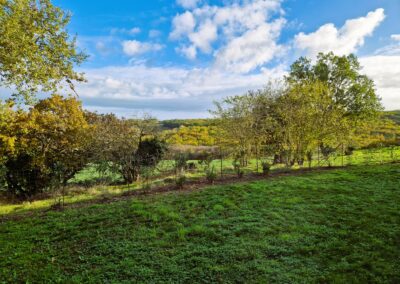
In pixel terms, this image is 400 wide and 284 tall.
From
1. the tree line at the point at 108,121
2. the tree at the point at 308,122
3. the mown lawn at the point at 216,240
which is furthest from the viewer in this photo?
the tree at the point at 308,122

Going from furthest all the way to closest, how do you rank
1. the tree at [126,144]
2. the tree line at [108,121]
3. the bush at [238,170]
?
1. the tree at [126,144]
2. the bush at [238,170]
3. the tree line at [108,121]

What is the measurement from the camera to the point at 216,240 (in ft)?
22.4

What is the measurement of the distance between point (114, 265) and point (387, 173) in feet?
49.3

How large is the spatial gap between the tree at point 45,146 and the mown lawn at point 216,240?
628cm

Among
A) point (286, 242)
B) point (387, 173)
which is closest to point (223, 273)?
point (286, 242)

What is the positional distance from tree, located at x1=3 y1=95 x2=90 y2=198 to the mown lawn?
628cm

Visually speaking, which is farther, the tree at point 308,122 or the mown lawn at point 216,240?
the tree at point 308,122

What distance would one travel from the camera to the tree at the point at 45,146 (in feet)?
45.8

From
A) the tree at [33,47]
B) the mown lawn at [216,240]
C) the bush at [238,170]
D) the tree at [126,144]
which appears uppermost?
the tree at [33,47]

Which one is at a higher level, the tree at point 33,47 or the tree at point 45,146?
the tree at point 33,47

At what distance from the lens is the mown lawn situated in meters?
5.33

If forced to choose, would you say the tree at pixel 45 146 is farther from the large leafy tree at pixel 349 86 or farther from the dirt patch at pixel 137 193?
the large leafy tree at pixel 349 86

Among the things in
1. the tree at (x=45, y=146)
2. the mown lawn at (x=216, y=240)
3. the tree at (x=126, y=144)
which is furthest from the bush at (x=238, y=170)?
the tree at (x=45, y=146)

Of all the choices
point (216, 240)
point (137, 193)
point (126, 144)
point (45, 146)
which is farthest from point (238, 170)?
point (45, 146)
